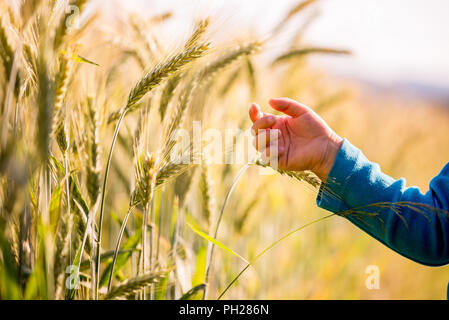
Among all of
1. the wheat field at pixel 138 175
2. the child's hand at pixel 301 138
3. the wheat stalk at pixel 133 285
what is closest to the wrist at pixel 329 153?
the child's hand at pixel 301 138

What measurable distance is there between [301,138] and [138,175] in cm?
45

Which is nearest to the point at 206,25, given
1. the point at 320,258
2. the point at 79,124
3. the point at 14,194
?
the point at 79,124

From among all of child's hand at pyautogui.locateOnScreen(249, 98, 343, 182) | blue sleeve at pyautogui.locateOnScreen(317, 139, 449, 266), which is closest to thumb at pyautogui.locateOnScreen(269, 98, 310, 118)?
child's hand at pyautogui.locateOnScreen(249, 98, 343, 182)

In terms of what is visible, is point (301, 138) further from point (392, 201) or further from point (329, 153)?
point (392, 201)

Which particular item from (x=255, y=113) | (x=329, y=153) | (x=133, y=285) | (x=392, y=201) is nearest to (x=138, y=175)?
(x=133, y=285)

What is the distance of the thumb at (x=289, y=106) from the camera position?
81 centimetres

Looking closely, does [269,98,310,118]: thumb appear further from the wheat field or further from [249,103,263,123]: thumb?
the wheat field

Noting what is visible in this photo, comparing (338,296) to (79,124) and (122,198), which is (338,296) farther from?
(79,124)

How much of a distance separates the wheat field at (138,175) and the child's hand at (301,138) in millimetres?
81

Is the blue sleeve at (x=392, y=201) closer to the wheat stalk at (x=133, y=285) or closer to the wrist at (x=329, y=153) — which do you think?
the wrist at (x=329, y=153)

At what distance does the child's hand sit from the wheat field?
0.08m

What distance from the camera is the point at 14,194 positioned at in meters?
0.42

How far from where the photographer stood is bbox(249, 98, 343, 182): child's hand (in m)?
0.82

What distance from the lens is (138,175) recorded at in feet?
1.92
